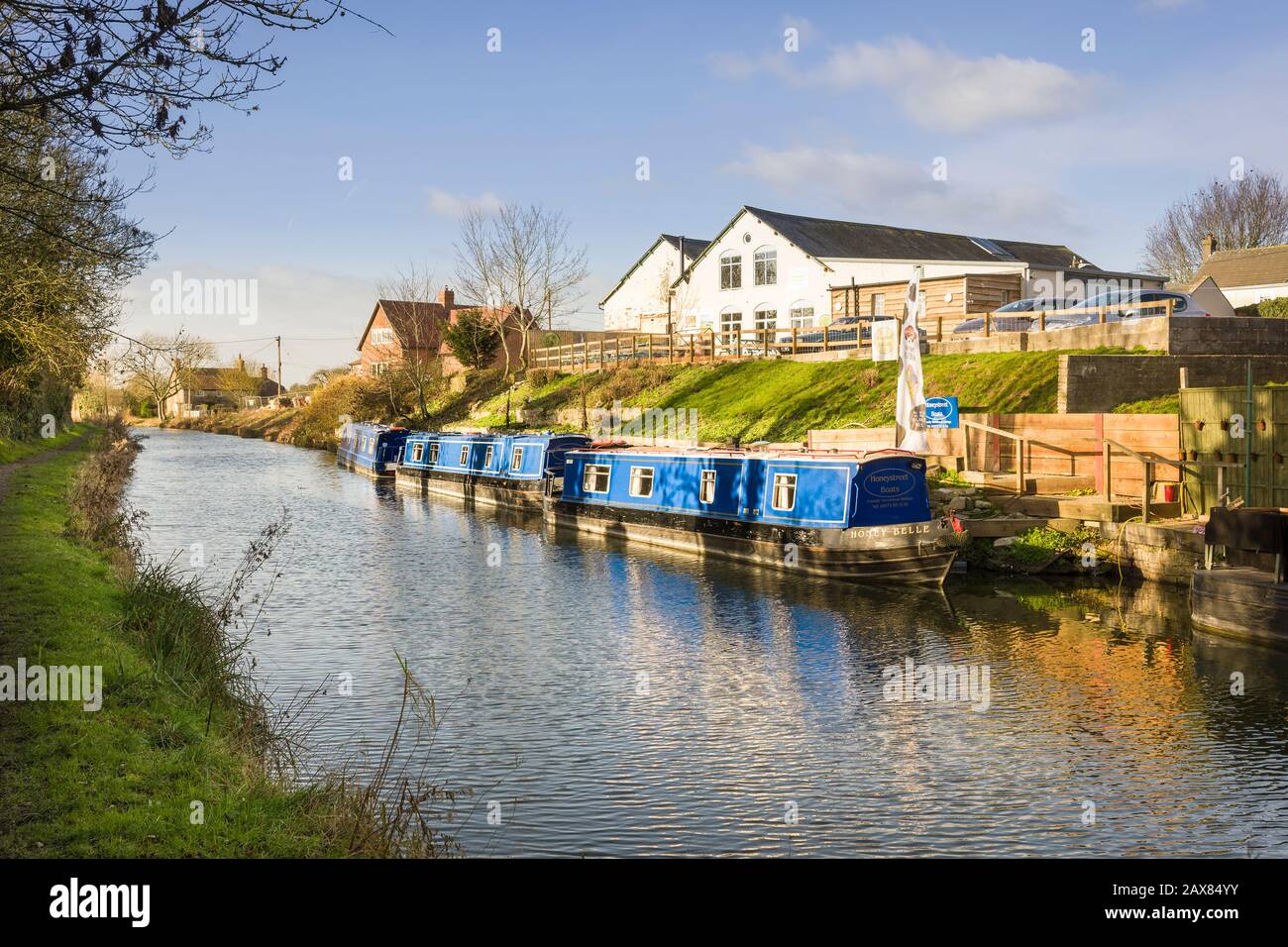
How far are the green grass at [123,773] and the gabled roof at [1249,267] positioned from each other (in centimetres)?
5283

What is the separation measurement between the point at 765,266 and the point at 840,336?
34.5 ft

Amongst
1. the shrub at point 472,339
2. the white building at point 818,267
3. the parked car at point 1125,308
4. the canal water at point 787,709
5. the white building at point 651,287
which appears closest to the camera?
the canal water at point 787,709

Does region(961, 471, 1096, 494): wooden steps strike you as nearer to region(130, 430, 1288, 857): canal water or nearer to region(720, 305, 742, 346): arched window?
region(130, 430, 1288, 857): canal water

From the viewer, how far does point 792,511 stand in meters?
21.7

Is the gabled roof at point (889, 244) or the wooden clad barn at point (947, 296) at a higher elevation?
the gabled roof at point (889, 244)

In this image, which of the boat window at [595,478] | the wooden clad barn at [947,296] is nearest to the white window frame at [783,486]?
the boat window at [595,478]

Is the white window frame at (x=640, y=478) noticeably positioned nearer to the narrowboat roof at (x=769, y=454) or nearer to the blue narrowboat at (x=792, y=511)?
the blue narrowboat at (x=792, y=511)

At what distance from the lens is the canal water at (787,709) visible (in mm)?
9008

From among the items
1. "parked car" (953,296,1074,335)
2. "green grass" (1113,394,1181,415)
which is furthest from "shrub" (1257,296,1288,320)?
"green grass" (1113,394,1181,415)

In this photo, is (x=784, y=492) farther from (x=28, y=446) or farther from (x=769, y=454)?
(x=28, y=446)

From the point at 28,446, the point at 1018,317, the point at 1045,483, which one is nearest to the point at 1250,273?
the point at 1018,317

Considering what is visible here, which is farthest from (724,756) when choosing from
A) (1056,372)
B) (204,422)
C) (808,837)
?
(204,422)

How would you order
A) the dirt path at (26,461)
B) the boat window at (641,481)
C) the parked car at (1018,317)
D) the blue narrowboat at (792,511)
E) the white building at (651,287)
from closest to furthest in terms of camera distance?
the blue narrowboat at (792,511) → the dirt path at (26,461) → the boat window at (641,481) → the parked car at (1018,317) → the white building at (651,287)

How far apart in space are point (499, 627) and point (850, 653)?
217 inches
